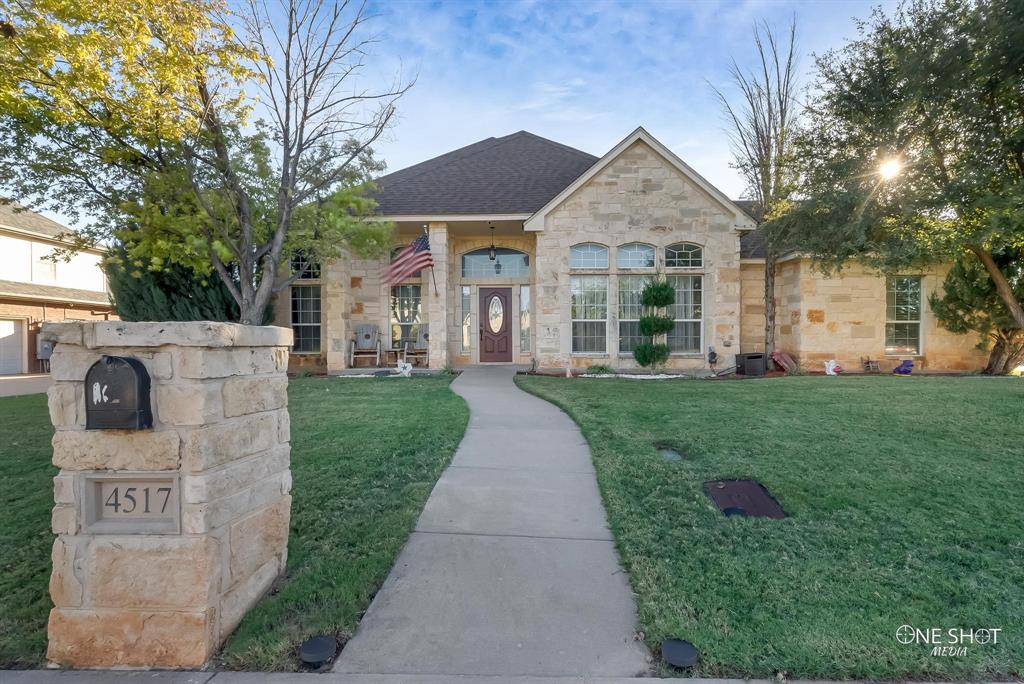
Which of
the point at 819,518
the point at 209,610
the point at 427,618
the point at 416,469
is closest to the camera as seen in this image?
the point at 209,610

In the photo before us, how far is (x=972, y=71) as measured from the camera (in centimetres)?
743

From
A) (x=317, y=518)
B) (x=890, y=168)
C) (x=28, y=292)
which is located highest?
(x=890, y=168)

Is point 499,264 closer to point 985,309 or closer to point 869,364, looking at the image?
point 869,364

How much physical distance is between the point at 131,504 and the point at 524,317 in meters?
13.0

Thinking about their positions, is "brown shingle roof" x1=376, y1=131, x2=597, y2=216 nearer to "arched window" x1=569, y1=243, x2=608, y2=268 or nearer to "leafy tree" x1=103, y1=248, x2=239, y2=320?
"arched window" x1=569, y1=243, x2=608, y2=268

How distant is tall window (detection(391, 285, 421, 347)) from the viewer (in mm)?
14891

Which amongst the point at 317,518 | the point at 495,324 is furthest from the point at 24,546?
the point at 495,324

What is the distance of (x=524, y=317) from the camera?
49.8ft

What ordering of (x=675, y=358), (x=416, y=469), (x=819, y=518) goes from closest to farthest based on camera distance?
1. (x=819, y=518)
2. (x=416, y=469)
3. (x=675, y=358)

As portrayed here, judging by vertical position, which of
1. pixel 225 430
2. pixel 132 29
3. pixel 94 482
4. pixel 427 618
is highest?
pixel 132 29

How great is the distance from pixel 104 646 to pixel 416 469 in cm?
277

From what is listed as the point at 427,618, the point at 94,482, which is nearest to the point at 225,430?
the point at 94,482

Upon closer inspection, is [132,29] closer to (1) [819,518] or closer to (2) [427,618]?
(2) [427,618]

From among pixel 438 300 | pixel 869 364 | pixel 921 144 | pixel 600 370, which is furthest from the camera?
pixel 869 364
